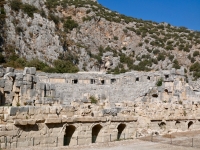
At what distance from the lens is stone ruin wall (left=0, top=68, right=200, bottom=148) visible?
11.9 metres

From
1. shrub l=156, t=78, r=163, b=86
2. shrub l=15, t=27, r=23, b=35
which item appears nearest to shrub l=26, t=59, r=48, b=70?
shrub l=15, t=27, r=23, b=35

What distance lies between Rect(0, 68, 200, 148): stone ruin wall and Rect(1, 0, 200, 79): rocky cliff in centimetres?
2017

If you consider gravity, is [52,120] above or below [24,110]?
below

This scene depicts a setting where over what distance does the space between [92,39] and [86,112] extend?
58.3 m

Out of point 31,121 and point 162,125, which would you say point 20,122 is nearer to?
point 31,121

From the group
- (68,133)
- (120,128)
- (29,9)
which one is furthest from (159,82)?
(29,9)

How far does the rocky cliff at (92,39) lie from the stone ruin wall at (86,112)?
20173 mm

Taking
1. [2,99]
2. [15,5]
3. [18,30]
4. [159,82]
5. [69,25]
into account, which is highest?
[15,5]

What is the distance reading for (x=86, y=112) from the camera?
14281mm

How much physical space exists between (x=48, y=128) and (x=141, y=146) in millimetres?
4194

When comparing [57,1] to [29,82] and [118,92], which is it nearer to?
[118,92]

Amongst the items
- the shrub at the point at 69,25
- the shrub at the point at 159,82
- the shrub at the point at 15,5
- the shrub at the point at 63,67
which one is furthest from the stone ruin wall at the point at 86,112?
the shrub at the point at 69,25

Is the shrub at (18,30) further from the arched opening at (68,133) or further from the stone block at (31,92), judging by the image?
the arched opening at (68,133)

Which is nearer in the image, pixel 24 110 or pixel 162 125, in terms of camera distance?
pixel 24 110
